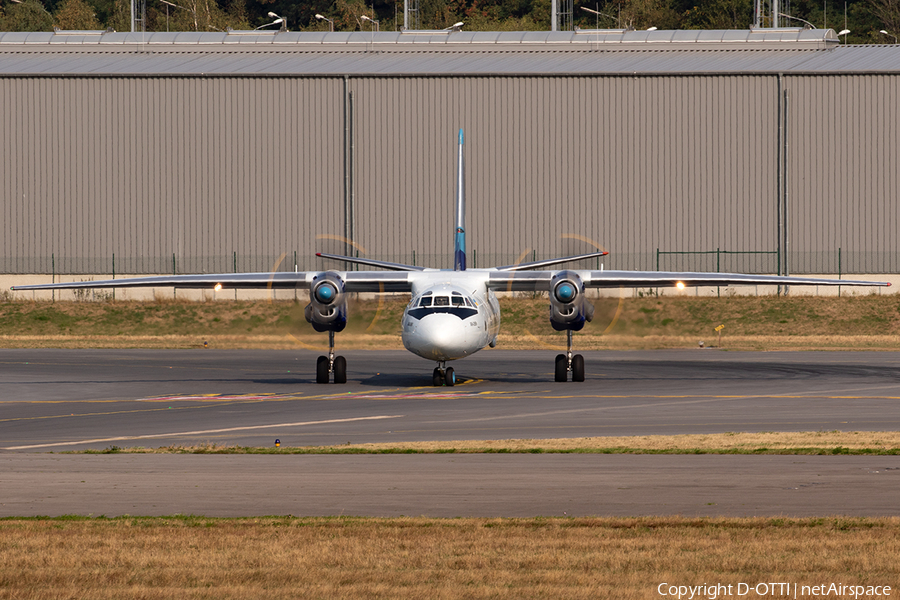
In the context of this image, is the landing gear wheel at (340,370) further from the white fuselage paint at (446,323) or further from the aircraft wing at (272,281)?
the white fuselage paint at (446,323)

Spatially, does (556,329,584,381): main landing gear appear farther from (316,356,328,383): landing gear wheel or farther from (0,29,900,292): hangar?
(0,29,900,292): hangar

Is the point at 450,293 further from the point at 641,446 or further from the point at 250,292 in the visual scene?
the point at 250,292

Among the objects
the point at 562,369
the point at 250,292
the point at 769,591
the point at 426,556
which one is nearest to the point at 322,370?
the point at 562,369

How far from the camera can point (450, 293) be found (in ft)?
103

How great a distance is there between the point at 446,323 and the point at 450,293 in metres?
1.38

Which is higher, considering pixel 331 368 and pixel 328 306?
pixel 328 306

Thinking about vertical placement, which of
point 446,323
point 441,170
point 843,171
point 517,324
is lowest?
point 517,324

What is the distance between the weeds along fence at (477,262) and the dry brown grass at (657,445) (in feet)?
131

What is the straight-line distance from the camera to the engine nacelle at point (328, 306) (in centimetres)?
3288

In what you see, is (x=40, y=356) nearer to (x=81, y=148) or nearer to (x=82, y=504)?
(x=81, y=148)

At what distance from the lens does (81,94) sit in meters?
66.6

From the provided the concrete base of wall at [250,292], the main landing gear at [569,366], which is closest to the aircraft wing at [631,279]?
the main landing gear at [569,366]

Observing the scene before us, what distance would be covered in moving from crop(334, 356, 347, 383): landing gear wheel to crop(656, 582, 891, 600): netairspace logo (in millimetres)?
24603

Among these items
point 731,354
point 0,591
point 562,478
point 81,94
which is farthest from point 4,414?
point 81,94
